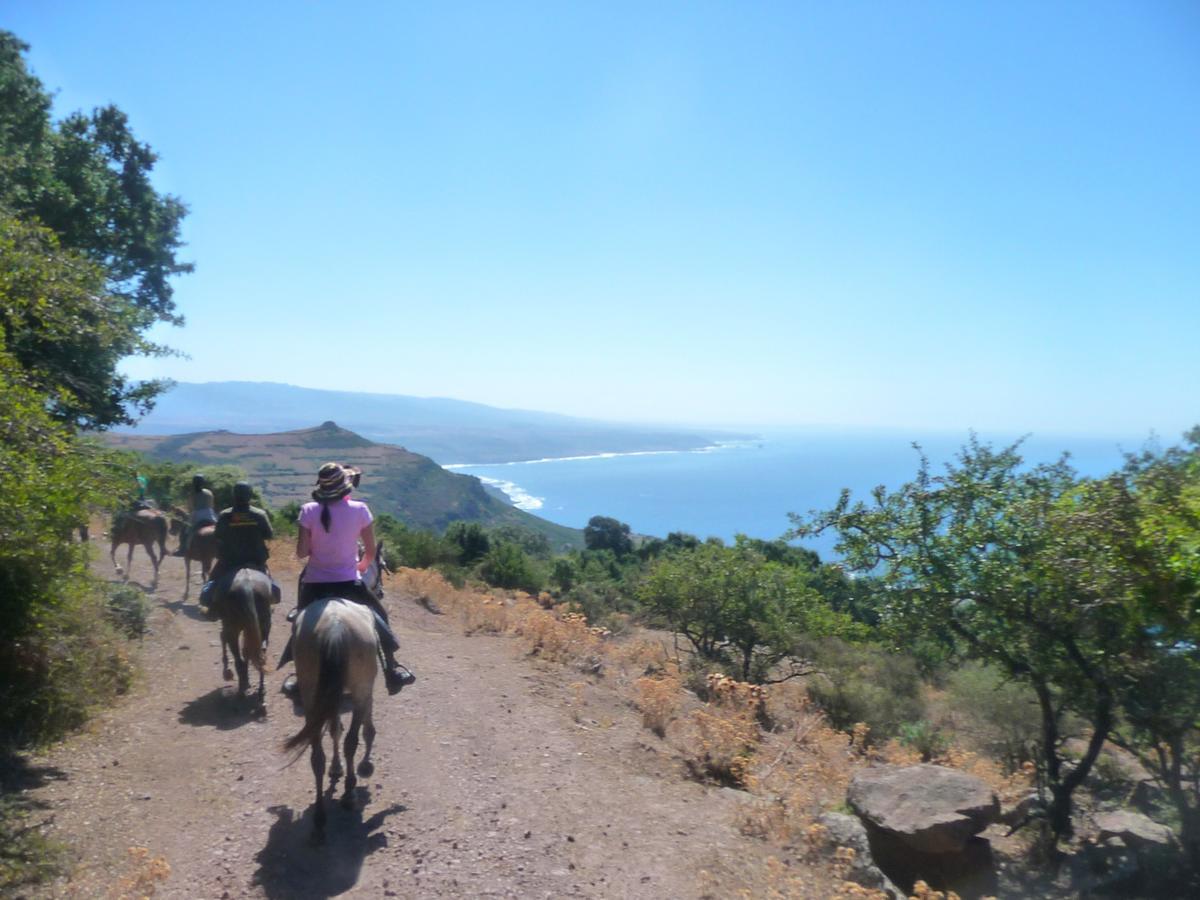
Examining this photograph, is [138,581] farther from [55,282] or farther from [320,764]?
[320,764]

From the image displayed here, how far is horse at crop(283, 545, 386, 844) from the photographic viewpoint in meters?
5.78

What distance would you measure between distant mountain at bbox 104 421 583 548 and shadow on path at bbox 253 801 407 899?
22774 millimetres

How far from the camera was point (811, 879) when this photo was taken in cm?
595

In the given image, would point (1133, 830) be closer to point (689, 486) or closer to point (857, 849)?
point (857, 849)

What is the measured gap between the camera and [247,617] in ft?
27.8

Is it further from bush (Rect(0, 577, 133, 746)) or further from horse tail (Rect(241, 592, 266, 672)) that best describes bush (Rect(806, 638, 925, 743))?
bush (Rect(0, 577, 133, 746))

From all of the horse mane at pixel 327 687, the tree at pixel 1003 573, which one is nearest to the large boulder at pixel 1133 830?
the tree at pixel 1003 573

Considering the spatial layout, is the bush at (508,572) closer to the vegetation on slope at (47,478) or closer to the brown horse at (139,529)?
the brown horse at (139,529)

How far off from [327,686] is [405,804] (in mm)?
1481

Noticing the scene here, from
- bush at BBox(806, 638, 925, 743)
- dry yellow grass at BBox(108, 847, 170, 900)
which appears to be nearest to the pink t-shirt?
dry yellow grass at BBox(108, 847, 170, 900)

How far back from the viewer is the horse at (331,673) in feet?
19.0

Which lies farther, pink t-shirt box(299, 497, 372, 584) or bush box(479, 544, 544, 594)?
bush box(479, 544, 544, 594)

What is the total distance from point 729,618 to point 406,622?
21.5 ft

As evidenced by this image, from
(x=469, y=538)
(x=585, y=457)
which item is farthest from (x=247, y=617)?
(x=585, y=457)
